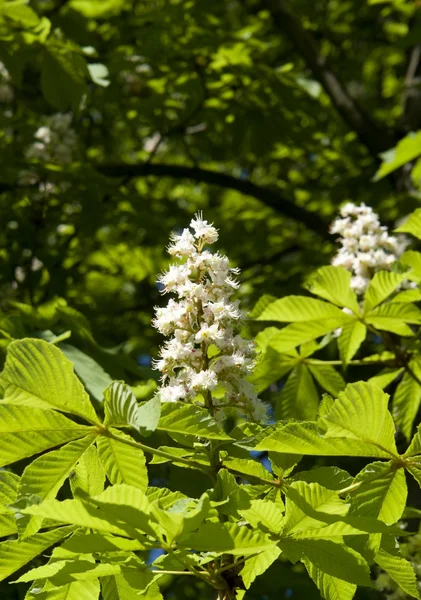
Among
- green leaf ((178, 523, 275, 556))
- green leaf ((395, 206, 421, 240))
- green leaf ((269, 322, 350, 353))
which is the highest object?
green leaf ((395, 206, 421, 240))

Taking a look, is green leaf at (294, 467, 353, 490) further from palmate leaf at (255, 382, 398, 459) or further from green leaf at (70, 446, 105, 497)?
green leaf at (70, 446, 105, 497)

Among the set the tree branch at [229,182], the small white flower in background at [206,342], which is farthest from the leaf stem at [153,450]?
the tree branch at [229,182]

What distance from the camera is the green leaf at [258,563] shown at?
132 centimetres

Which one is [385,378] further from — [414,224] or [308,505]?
[308,505]

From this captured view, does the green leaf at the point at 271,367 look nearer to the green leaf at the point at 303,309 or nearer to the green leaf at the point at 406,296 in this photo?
the green leaf at the point at 303,309

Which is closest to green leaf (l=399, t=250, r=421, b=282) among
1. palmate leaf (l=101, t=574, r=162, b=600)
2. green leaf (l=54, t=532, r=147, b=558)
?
palmate leaf (l=101, t=574, r=162, b=600)

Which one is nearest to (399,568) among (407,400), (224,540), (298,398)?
(224,540)

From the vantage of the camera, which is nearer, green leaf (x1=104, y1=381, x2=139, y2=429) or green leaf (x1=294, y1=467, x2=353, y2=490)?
green leaf (x1=104, y1=381, x2=139, y2=429)

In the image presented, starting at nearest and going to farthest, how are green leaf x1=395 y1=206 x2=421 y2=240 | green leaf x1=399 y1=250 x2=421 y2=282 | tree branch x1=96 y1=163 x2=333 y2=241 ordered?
green leaf x1=395 y1=206 x2=421 y2=240, green leaf x1=399 y1=250 x2=421 y2=282, tree branch x1=96 y1=163 x2=333 y2=241

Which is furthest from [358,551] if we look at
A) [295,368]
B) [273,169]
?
[273,169]

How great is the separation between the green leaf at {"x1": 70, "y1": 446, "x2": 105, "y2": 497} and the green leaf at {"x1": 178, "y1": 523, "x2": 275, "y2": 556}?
1.00 ft

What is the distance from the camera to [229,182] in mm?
4867

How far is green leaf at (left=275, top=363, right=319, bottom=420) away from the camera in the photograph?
97.5 inches

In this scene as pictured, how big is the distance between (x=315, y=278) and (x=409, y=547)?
39.1 inches
